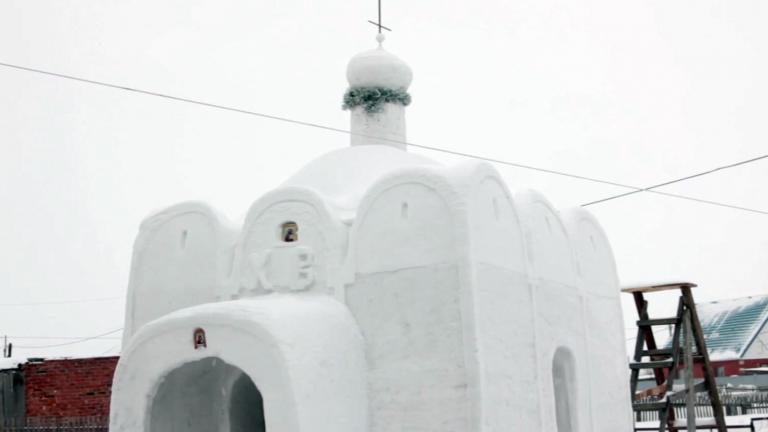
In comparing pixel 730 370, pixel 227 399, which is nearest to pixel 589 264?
pixel 227 399

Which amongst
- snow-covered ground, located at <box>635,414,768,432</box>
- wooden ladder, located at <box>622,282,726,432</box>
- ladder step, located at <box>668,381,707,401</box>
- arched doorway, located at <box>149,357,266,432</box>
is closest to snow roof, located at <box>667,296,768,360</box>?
snow-covered ground, located at <box>635,414,768,432</box>

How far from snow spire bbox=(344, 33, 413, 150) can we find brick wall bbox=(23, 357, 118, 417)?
7.44 metres

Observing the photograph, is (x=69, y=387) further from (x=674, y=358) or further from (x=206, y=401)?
(x=674, y=358)

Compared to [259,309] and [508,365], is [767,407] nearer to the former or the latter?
[508,365]

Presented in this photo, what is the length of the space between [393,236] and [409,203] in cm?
41

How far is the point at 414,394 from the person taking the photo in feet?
29.6

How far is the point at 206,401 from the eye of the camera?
34.6 feet

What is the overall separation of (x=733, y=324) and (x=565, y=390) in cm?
2817

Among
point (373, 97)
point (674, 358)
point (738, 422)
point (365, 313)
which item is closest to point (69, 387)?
point (373, 97)

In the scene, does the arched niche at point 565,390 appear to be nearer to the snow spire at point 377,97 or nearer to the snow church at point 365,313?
the snow church at point 365,313

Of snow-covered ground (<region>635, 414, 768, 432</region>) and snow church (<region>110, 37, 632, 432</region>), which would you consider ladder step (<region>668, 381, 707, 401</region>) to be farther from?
snow church (<region>110, 37, 632, 432</region>)

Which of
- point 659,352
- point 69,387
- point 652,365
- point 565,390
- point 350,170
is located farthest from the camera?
point 69,387

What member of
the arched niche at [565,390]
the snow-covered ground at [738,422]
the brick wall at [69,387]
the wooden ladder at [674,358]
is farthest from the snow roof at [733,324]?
the arched niche at [565,390]

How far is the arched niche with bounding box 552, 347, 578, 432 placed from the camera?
36.2 feet
